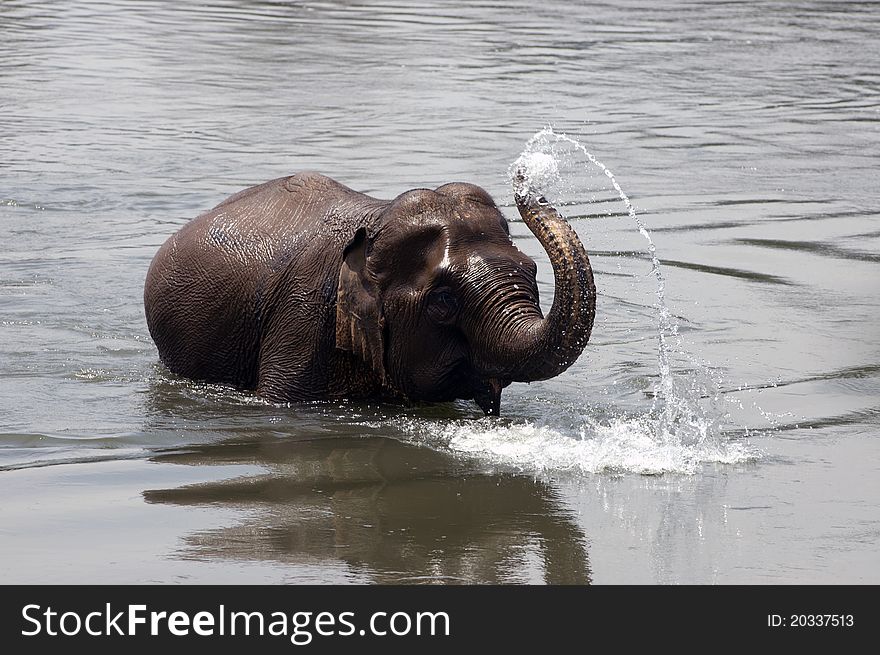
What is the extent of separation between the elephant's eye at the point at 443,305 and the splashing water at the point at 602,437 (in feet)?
2.07

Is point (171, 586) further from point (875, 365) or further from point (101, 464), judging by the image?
point (875, 365)

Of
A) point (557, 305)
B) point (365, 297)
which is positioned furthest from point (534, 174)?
point (365, 297)

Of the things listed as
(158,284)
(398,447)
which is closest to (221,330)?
(158,284)

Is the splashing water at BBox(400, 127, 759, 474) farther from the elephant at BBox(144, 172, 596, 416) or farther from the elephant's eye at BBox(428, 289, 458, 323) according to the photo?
the elephant's eye at BBox(428, 289, 458, 323)

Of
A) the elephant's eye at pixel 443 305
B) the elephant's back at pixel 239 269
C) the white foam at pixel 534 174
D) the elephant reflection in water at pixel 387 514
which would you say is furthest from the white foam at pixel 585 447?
the white foam at pixel 534 174

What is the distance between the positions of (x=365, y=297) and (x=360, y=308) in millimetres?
67

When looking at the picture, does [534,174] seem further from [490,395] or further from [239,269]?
[239,269]

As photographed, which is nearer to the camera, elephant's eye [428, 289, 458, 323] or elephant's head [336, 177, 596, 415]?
elephant's head [336, 177, 596, 415]

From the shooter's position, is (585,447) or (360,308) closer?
(585,447)

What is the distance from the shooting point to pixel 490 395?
9.27 m

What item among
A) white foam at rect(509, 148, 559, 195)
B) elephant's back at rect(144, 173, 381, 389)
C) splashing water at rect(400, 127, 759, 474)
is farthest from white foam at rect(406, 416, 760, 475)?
white foam at rect(509, 148, 559, 195)

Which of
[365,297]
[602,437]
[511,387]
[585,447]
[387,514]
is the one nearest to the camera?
[387,514]

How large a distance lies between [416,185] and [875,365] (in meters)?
7.05

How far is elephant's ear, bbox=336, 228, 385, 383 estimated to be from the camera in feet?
30.4
